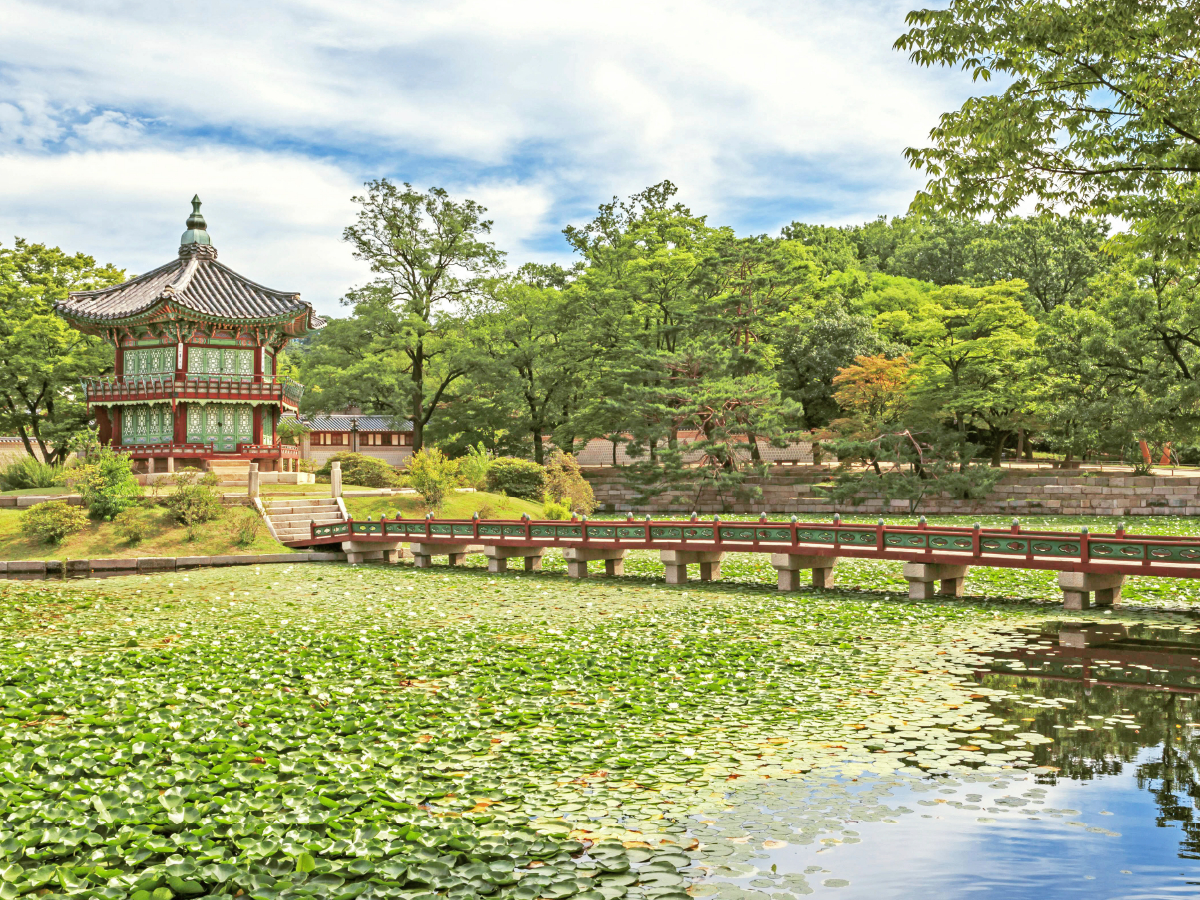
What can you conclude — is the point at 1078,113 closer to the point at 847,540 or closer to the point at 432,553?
the point at 847,540

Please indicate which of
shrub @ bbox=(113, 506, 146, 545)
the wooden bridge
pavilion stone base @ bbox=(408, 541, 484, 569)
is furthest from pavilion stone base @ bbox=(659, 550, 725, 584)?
shrub @ bbox=(113, 506, 146, 545)

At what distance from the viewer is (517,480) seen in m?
38.5

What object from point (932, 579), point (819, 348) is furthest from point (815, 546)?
point (819, 348)

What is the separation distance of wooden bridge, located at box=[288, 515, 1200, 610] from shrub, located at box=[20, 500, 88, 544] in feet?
21.2

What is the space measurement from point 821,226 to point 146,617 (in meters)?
65.7

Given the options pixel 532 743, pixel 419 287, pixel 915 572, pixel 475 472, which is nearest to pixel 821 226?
pixel 419 287

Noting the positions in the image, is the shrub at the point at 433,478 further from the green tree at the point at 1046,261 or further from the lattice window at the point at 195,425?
the green tree at the point at 1046,261

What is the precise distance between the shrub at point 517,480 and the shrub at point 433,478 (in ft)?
15.8

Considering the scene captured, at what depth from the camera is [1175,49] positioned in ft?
46.3

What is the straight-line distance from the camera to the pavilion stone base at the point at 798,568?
20656mm

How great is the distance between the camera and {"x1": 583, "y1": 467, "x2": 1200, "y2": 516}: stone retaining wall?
3694 cm

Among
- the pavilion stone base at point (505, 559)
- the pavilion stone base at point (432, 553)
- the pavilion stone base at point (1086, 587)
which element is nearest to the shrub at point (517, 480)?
the pavilion stone base at point (432, 553)

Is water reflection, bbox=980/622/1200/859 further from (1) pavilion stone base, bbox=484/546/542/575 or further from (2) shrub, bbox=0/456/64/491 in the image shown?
(2) shrub, bbox=0/456/64/491

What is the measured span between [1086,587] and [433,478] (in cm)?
2182
